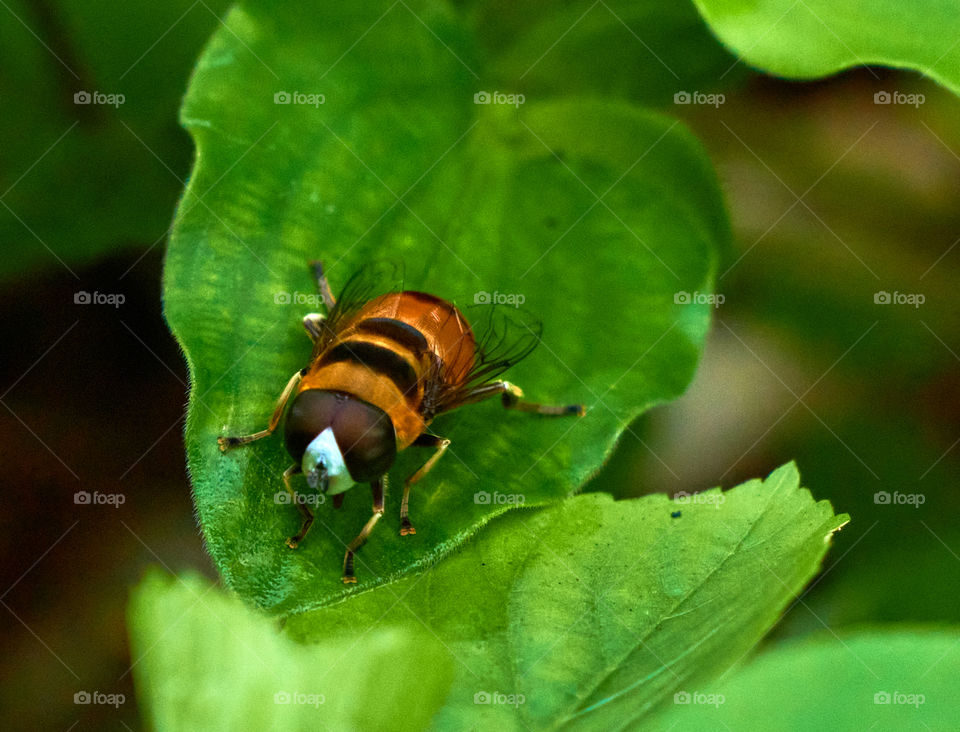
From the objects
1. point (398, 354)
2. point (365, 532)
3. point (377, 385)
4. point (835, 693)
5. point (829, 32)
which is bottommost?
point (835, 693)

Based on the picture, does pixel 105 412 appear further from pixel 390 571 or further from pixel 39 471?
pixel 390 571

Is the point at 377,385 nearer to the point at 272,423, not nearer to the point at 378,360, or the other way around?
the point at 378,360

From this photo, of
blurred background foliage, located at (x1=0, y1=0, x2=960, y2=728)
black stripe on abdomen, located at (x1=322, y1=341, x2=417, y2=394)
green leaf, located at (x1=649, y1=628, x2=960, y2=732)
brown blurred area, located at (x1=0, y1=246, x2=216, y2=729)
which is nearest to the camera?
green leaf, located at (x1=649, y1=628, x2=960, y2=732)

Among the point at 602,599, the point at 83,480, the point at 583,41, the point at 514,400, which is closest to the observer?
the point at 602,599

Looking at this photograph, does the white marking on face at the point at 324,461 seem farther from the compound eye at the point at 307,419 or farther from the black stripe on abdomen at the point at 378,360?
the black stripe on abdomen at the point at 378,360

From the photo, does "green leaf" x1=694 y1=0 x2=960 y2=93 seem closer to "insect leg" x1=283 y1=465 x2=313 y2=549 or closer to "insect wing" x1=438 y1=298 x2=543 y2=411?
"insect wing" x1=438 y1=298 x2=543 y2=411

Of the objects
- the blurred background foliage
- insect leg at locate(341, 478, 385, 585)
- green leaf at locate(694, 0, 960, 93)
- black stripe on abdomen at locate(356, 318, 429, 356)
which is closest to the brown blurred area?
the blurred background foliage

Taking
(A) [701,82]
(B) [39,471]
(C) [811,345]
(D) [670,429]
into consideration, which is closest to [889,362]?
(C) [811,345]

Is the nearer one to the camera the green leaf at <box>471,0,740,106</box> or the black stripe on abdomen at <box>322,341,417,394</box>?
the black stripe on abdomen at <box>322,341,417,394</box>

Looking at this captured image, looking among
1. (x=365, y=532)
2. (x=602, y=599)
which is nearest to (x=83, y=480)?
(x=365, y=532)
